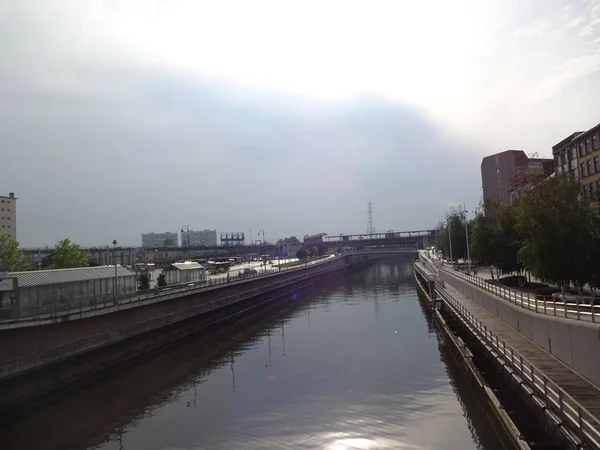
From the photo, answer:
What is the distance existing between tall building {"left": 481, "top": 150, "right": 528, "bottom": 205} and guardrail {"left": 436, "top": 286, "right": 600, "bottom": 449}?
127 m

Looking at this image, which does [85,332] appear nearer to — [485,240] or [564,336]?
[564,336]

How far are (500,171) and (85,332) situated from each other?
146 meters

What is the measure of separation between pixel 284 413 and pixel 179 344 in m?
24.9

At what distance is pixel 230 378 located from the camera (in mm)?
34438

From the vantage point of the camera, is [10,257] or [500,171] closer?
[10,257]

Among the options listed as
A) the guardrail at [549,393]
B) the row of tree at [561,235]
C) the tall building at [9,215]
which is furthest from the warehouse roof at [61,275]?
the tall building at [9,215]

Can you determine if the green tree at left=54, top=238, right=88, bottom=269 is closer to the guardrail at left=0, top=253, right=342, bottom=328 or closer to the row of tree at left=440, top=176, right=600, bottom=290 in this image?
the guardrail at left=0, top=253, right=342, bottom=328

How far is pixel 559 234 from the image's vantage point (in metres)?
28.4

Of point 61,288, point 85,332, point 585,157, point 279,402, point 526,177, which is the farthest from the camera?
point 585,157

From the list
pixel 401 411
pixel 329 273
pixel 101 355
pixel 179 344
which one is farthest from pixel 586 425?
pixel 329 273

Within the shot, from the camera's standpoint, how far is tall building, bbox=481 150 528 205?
14875cm

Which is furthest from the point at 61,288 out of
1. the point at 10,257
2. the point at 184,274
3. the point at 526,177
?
the point at 526,177

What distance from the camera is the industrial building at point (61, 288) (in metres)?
33.4

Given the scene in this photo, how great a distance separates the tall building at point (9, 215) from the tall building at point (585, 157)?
168418mm
